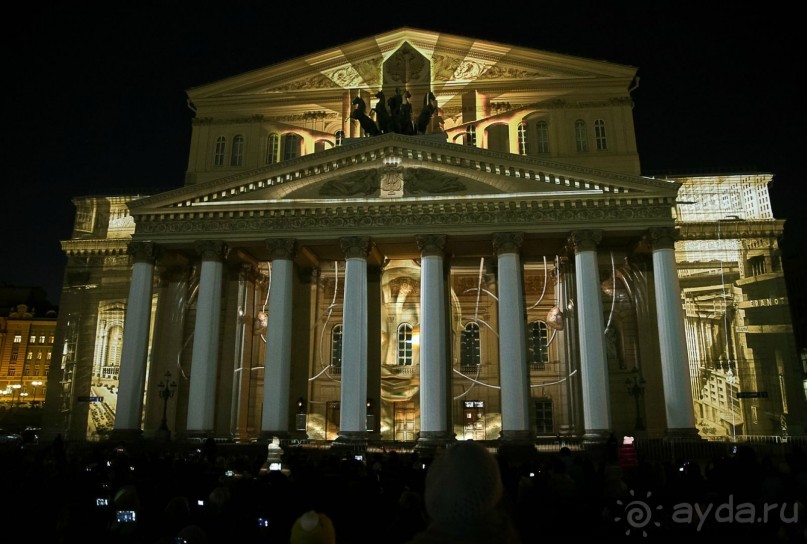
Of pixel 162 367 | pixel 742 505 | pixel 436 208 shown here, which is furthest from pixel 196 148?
pixel 742 505

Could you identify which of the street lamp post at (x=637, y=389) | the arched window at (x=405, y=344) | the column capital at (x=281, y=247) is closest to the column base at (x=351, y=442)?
the column capital at (x=281, y=247)

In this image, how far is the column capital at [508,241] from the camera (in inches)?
1111

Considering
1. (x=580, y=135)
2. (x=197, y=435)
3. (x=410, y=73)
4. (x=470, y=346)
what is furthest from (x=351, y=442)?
(x=410, y=73)

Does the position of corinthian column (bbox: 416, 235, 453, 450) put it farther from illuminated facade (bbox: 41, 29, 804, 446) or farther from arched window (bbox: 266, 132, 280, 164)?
arched window (bbox: 266, 132, 280, 164)

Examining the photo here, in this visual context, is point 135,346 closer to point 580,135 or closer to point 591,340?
point 591,340

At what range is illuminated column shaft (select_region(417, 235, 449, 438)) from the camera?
26.6m

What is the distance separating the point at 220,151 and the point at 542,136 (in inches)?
738

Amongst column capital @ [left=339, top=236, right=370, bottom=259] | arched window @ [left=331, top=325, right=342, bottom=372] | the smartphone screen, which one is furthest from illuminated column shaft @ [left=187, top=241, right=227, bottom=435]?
the smartphone screen

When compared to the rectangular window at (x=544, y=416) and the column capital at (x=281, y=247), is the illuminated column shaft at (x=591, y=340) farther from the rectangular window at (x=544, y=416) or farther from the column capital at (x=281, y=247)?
the column capital at (x=281, y=247)

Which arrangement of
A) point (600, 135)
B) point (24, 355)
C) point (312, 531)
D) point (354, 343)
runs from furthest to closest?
point (24, 355) < point (600, 135) < point (354, 343) < point (312, 531)

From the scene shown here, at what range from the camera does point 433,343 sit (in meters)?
27.3

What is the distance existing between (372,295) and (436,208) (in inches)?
228

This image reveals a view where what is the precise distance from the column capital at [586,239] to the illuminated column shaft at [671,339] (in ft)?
7.59

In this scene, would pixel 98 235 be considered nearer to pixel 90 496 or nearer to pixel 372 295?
pixel 372 295
